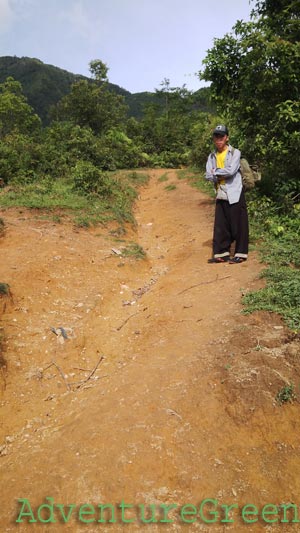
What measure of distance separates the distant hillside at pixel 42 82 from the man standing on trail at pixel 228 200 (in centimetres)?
6321

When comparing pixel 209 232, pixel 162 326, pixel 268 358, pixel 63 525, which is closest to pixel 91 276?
pixel 162 326

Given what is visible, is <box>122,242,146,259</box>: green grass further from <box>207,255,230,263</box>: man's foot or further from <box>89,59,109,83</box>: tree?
<box>89,59,109,83</box>: tree

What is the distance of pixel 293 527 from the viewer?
2.02m

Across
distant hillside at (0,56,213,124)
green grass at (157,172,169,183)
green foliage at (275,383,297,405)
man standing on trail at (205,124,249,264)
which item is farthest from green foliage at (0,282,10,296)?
distant hillside at (0,56,213,124)

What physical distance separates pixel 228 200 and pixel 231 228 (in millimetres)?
411

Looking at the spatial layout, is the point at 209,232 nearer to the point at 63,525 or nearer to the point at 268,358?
the point at 268,358

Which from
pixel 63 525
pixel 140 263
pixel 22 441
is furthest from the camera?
pixel 140 263

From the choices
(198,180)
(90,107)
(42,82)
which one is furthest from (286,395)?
(42,82)

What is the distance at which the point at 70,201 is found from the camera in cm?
824

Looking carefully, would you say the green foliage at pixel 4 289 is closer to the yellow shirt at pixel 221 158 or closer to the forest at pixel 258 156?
the forest at pixel 258 156

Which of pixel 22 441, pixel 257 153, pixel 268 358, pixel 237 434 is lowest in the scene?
pixel 22 441

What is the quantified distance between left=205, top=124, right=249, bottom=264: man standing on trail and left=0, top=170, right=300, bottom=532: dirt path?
0.28 metres

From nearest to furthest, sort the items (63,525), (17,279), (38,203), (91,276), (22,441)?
(63,525) < (22,441) < (17,279) < (91,276) < (38,203)

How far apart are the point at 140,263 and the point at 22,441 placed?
372 cm
